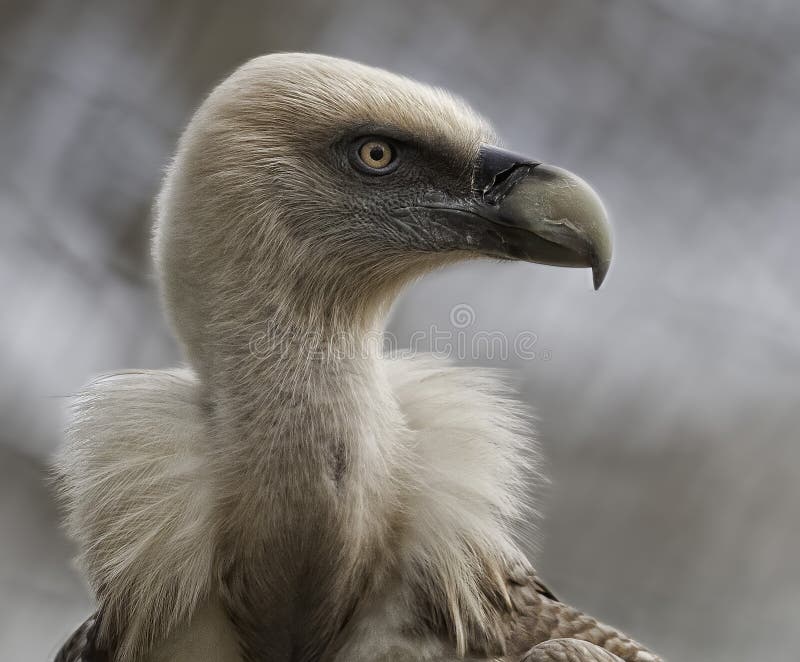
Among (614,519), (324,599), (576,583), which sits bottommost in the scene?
(576,583)

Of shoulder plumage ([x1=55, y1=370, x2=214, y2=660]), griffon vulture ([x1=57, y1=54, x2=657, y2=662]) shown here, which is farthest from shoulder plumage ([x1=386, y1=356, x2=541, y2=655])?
shoulder plumage ([x1=55, y1=370, x2=214, y2=660])

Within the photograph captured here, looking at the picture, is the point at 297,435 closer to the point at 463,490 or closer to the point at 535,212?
the point at 463,490

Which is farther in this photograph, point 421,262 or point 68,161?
point 68,161

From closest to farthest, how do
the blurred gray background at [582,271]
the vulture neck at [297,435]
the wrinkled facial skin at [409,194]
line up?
the vulture neck at [297,435] < the wrinkled facial skin at [409,194] < the blurred gray background at [582,271]

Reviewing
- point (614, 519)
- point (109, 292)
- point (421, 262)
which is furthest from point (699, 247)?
point (421, 262)

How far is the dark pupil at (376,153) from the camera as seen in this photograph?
52.9 inches

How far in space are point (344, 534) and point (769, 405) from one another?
2323mm

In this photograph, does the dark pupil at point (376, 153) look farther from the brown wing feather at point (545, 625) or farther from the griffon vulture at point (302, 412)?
the brown wing feather at point (545, 625)

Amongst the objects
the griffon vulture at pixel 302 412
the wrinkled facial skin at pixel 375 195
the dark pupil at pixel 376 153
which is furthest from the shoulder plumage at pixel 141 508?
the dark pupil at pixel 376 153

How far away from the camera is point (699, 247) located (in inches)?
125

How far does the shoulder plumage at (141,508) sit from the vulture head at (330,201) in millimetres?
100

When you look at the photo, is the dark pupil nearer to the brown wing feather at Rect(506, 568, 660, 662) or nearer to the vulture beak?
the vulture beak

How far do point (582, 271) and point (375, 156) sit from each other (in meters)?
1.80

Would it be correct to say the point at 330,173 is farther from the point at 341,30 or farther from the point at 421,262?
the point at 341,30
